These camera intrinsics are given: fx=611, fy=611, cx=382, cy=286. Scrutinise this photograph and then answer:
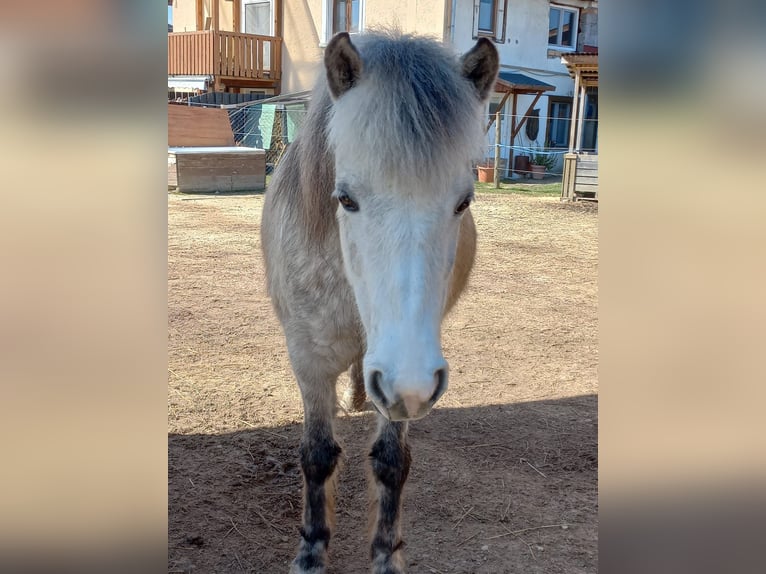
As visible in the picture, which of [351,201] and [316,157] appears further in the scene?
[316,157]

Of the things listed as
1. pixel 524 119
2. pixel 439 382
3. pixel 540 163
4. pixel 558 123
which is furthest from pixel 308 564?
Result: pixel 558 123

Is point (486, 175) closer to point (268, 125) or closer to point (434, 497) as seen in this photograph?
point (268, 125)

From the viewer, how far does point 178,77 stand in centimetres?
1853

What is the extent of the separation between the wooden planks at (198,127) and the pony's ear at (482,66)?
40.7 ft

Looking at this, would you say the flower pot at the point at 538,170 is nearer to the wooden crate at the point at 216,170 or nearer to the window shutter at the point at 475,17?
the window shutter at the point at 475,17

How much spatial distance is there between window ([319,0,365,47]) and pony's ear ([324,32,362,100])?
644 inches

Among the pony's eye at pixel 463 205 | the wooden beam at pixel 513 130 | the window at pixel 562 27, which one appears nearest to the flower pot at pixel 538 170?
the wooden beam at pixel 513 130

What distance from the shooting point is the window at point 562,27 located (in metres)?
19.4

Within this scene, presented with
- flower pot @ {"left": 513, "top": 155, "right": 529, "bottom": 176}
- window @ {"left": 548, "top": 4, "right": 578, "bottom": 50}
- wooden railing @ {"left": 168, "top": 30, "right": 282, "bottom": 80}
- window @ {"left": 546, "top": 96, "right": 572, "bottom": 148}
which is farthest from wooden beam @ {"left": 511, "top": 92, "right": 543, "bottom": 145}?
wooden railing @ {"left": 168, "top": 30, "right": 282, "bottom": 80}
